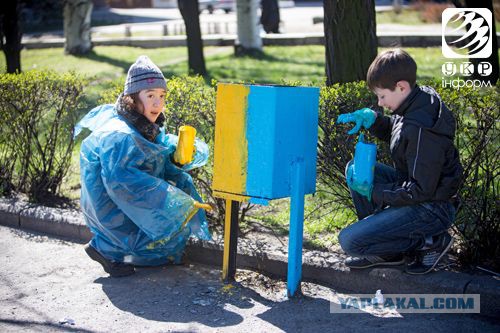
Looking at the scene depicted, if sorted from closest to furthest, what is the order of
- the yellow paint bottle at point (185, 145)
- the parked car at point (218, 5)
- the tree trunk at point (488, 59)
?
the yellow paint bottle at point (185, 145)
the tree trunk at point (488, 59)
the parked car at point (218, 5)

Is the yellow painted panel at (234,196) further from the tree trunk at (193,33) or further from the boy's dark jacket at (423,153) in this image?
the tree trunk at (193,33)

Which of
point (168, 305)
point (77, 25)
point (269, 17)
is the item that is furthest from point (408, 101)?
point (269, 17)

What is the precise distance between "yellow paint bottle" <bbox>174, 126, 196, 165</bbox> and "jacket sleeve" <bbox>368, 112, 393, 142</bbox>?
1.08m

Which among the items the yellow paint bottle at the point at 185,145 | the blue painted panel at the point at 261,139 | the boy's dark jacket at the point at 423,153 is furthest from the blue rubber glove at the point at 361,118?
the yellow paint bottle at the point at 185,145

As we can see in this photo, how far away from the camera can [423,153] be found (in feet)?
12.1

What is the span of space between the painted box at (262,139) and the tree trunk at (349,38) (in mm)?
1619

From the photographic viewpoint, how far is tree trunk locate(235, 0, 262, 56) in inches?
555

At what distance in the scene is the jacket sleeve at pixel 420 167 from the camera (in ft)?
12.1

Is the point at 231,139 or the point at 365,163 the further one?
the point at 231,139

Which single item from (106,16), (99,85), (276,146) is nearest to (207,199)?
(276,146)

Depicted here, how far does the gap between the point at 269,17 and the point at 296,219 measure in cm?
1467

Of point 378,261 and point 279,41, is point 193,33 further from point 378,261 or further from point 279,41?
point 378,261

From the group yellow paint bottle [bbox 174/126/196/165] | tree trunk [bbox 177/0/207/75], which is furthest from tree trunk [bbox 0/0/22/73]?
yellow paint bottle [bbox 174/126/196/165]

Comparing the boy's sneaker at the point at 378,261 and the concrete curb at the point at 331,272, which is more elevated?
the boy's sneaker at the point at 378,261
